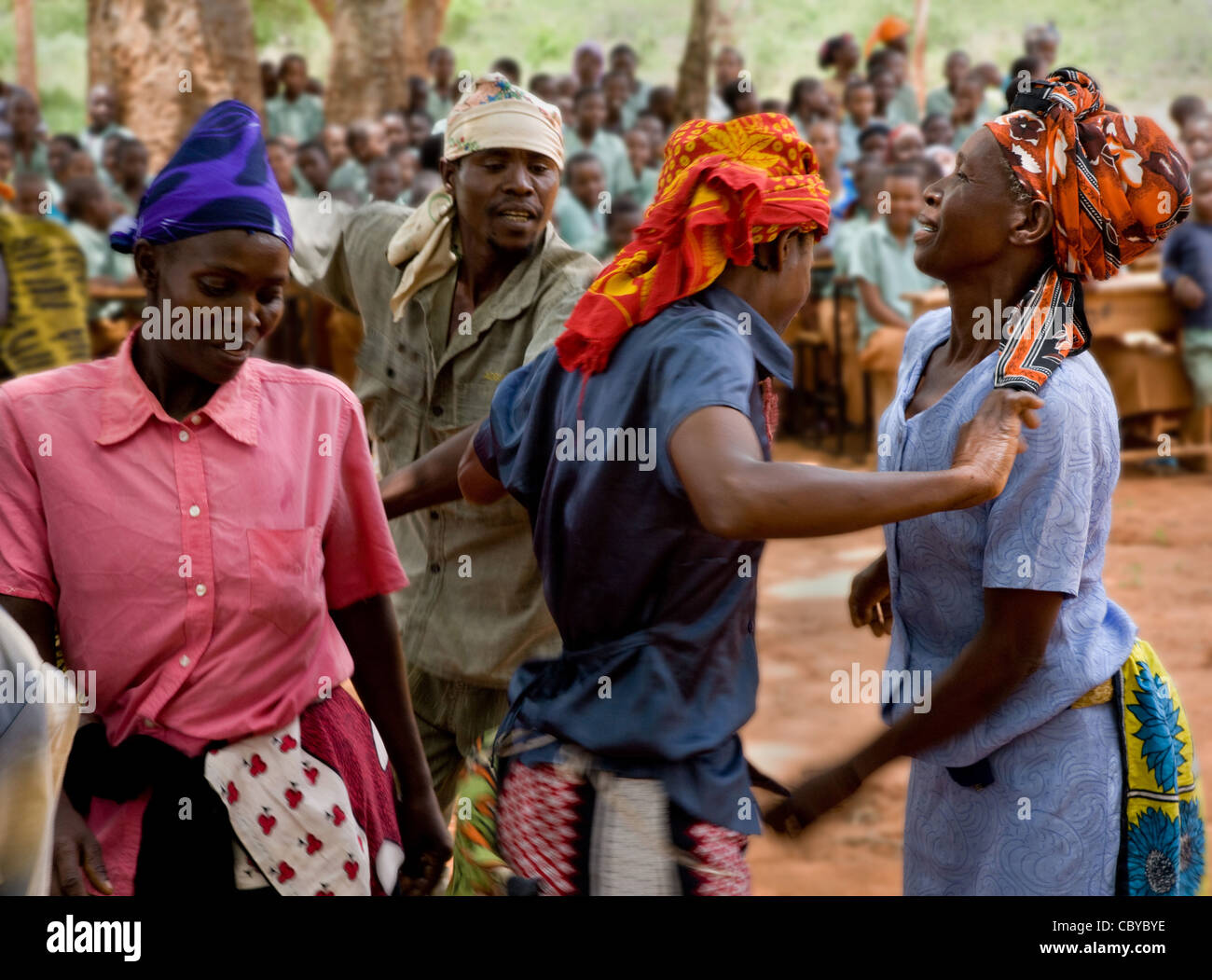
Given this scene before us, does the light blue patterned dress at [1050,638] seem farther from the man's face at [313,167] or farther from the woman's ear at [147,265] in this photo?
the man's face at [313,167]

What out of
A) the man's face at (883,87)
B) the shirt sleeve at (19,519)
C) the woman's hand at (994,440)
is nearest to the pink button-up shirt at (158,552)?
the shirt sleeve at (19,519)

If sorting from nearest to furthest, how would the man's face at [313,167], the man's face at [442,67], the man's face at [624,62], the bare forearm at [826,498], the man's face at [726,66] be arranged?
the bare forearm at [826,498] → the man's face at [313,167] → the man's face at [442,67] → the man's face at [624,62] → the man's face at [726,66]

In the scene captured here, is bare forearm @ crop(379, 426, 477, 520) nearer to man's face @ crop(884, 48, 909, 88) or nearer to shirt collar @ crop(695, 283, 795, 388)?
shirt collar @ crop(695, 283, 795, 388)

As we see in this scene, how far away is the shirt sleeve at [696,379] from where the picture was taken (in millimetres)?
1741

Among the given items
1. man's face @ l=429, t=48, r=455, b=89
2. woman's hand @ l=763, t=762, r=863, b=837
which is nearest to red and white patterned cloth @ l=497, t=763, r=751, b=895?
woman's hand @ l=763, t=762, r=863, b=837

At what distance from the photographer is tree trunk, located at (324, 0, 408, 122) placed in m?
15.6

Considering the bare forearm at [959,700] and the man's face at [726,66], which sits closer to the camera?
the bare forearm at [959,700]

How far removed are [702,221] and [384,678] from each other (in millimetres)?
901

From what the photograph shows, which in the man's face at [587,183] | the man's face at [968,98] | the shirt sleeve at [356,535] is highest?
the man's face at [968,98]

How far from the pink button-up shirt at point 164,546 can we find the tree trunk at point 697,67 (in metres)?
12.7

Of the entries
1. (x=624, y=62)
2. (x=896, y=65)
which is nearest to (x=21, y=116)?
(x=624, y=62)

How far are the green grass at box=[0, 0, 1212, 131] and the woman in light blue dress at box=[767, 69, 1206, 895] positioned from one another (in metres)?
23.7

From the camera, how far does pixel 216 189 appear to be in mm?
1995
